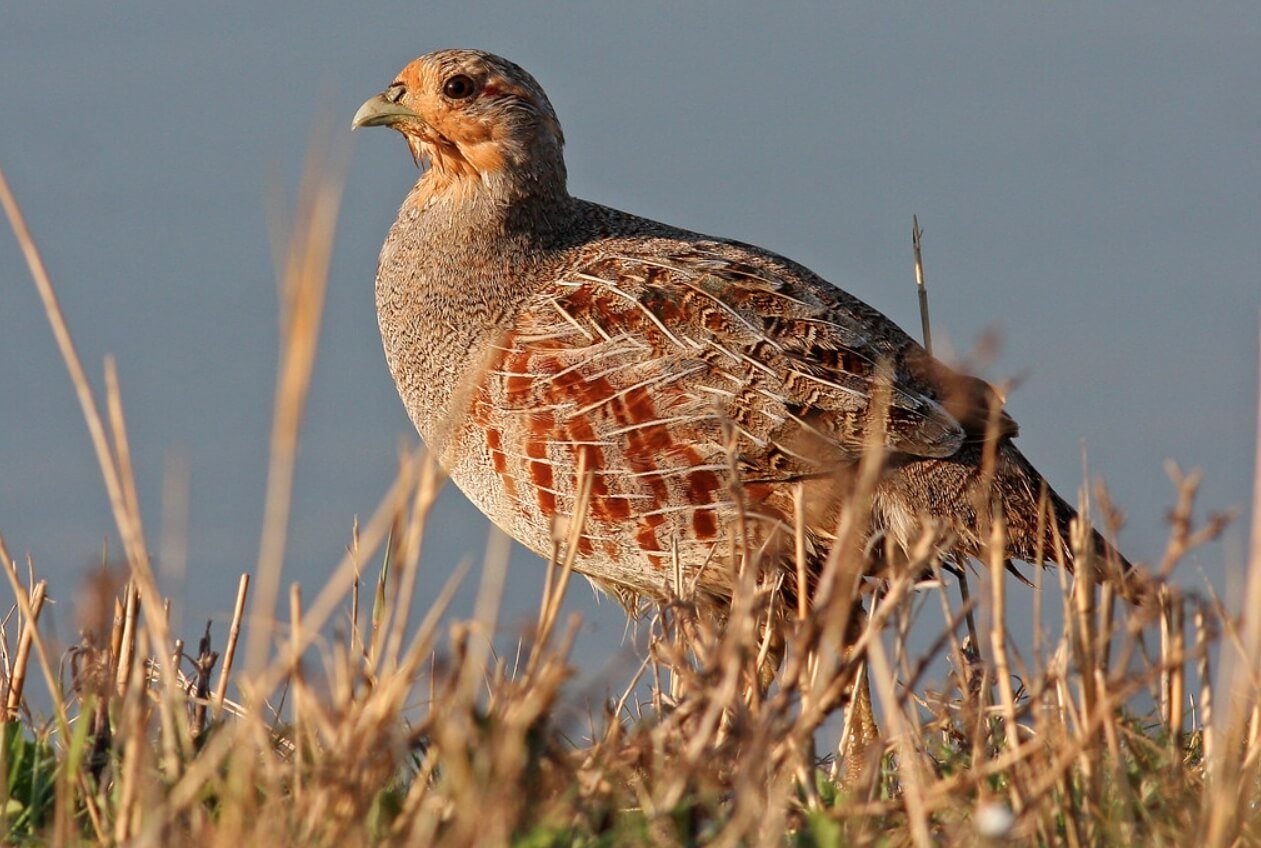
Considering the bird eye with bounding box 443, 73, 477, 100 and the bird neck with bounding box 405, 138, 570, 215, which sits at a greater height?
the bird eye with bounding box 443, 73, 477, 100

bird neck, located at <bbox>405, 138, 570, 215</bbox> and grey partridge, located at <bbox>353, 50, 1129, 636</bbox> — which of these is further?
Answer: bird neck, located at <bbox>405, 138, 570, 215</bbox>

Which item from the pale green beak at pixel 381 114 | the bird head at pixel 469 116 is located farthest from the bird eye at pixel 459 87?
the pale green beak at pixel 381 114

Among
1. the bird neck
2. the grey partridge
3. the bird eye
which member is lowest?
the grey partridge

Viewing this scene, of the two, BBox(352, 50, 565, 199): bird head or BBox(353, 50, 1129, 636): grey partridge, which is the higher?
BBox(352, 50, 565, 199): bird head

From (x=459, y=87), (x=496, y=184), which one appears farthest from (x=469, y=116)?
(x=496, y=184)

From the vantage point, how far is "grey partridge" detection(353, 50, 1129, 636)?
494 cm

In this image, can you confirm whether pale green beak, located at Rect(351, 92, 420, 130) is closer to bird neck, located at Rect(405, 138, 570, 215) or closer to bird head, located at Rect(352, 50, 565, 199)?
bird head, located at Rect(352, 50, 565, 199)

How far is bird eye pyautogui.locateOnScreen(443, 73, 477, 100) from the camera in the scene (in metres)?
5.66

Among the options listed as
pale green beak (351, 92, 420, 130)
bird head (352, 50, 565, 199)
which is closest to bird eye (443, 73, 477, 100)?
bird head (352, 50, 565, 199)

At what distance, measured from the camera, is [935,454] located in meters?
5.04

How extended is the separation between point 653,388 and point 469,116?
126cm

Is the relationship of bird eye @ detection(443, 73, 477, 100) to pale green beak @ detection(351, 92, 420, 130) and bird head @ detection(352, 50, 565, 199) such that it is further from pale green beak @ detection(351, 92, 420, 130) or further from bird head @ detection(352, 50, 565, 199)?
pale green beak @ detection(351, 92, 420, 130)

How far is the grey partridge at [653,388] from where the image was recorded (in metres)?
4.94

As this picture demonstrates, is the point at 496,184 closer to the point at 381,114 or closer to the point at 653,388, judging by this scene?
the point at 381,114
